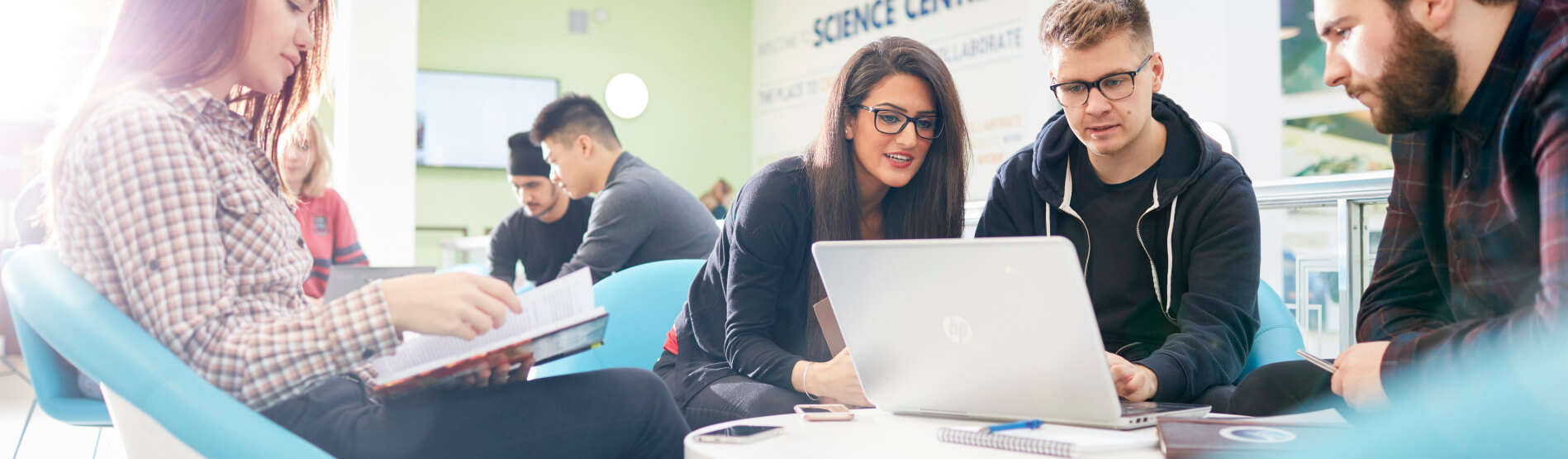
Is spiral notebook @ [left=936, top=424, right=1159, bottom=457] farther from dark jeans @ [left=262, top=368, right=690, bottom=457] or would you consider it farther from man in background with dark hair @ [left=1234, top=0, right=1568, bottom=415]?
dark jeans @ [left=262, top=368, right=690, bottom=457]

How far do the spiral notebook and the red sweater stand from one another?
301 cm

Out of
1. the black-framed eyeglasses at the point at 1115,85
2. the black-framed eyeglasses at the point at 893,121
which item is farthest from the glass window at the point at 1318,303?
the black-framed eyeglasses at the point at 893,121

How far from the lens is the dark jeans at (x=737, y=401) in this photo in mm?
1613

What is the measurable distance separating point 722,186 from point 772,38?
130cm

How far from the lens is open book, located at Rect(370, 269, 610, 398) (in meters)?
1.02

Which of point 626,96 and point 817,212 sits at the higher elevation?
point 626,96

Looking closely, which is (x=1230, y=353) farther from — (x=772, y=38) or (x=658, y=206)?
(x=772, y=38)

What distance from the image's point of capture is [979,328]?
41.6 inches

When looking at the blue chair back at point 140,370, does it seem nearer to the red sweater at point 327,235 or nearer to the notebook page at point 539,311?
the notebook page at point 539,311

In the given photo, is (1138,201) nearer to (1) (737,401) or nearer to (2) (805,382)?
(2) (805,382)

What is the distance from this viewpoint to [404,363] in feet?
4.09

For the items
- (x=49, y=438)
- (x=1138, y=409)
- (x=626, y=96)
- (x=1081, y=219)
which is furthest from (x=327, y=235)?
(x=626, y=96)

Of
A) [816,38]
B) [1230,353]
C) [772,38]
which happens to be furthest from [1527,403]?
[772,38]

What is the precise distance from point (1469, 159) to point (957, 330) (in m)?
0.60
